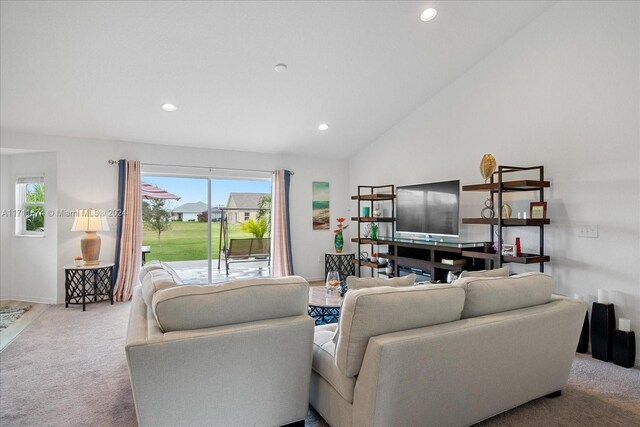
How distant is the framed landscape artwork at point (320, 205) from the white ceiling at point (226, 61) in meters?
1.52

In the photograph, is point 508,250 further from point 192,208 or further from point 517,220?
point 192,208

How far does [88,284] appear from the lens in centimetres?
471

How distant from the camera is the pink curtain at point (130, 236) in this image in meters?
4.90

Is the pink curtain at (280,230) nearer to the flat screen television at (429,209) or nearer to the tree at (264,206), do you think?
the tree at (264,206)

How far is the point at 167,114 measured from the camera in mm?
4484

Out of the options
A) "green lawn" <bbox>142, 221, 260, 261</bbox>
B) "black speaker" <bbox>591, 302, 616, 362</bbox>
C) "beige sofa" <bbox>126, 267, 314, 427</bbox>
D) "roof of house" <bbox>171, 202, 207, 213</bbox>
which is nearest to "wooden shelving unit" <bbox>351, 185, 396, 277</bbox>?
"green lawn" <bbox>142, 221, 260, 261</bbox>

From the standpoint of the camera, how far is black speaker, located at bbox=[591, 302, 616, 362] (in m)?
2.91

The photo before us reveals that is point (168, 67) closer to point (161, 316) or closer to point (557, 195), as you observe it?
point (161, 316)

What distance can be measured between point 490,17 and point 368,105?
1.74 m

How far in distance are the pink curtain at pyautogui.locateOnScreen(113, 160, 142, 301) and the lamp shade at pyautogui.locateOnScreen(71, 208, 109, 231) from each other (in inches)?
12.4

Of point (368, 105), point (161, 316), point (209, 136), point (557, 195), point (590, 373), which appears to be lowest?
point (590, 373)


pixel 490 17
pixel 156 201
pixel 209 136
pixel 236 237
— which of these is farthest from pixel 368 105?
pixel 156 201

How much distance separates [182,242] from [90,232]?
129cm

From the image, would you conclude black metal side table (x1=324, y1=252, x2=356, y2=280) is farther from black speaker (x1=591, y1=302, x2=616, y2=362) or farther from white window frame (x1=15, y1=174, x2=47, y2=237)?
white window frame (x1=15, y1=174, x2=47, y2=237)
